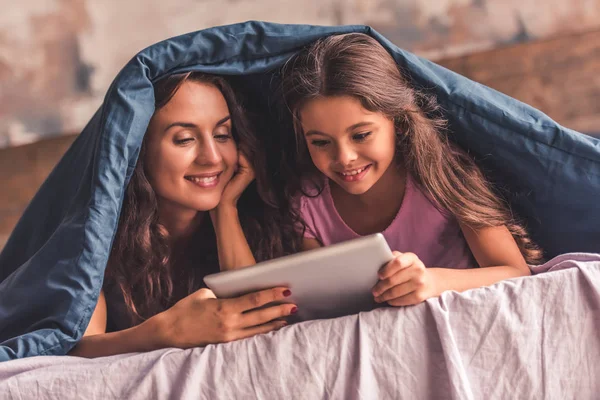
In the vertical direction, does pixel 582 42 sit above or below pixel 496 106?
above

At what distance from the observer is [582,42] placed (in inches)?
97.3

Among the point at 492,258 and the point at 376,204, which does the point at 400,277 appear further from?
the point at 376,204

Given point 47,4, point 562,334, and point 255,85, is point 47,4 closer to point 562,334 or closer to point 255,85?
point 255,85

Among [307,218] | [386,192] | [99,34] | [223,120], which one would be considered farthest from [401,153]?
[99,34]

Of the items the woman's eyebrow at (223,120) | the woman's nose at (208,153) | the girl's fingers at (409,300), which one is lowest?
the girl's fingers at (409,300)

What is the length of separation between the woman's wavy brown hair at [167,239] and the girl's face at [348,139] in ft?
0.62

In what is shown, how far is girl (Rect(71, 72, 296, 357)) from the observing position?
1386mm

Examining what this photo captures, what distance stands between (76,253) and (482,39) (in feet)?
5.64

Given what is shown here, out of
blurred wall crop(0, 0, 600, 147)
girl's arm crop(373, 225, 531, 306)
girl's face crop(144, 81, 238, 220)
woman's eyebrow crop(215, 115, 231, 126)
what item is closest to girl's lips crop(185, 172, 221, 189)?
girl's face crop(144, 81, 238, 220)

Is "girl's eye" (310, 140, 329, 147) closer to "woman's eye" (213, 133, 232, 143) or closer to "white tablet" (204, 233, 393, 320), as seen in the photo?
"woman's eye" (213, 133, 232, 143)

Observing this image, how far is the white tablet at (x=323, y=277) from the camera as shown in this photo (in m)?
0.99

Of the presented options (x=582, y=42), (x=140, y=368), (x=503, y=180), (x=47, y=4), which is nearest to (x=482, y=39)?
(x=582, y=42)

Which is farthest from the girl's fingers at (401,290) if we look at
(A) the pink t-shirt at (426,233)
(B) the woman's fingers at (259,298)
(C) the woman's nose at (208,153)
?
(C) the woman's nose at (208,153)

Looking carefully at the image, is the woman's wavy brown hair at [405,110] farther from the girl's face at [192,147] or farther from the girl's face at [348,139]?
the girl's face at [192,147]
